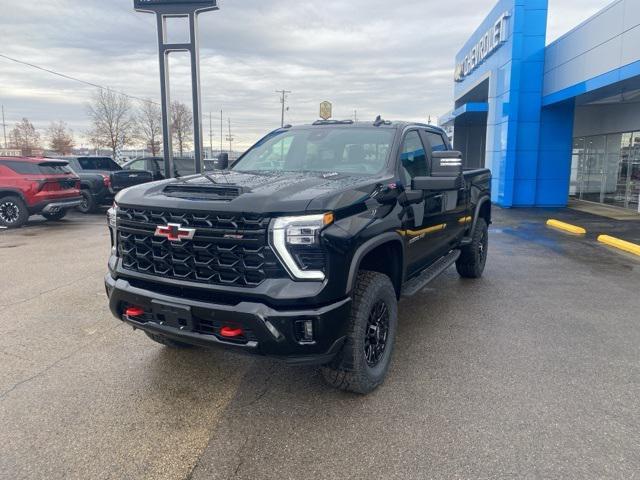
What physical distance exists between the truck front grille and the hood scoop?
154 millimetres

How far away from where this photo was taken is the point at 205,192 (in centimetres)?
319

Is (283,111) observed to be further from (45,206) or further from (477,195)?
(477,195)

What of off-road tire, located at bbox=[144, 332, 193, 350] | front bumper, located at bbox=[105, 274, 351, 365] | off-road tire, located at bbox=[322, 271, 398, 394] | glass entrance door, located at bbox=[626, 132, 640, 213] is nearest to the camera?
front bumper, located at bbox=[105, 274, 351, 365]

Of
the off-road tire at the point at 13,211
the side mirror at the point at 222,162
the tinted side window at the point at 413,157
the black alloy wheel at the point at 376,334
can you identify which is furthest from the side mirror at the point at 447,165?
the off-road tire at the point at 13,211

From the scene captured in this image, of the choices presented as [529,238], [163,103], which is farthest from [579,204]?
[163,103]

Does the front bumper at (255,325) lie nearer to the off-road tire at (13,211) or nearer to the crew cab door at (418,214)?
the crew cab door at (418,214)

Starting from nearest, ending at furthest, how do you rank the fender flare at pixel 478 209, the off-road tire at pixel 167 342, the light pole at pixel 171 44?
1. the off-road tire at pixel 167 342
2. the fender flare at pixel 478 209
3. the light pole at pixel 171 44

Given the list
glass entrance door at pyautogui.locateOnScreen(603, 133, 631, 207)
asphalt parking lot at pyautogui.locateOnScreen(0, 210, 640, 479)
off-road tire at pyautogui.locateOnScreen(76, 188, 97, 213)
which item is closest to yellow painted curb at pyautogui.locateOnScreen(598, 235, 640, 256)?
asphalt parking lot at pyautogui.locateOnScreen(0, 210, 640, 479)

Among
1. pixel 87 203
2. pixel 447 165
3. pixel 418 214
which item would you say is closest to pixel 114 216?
pixel 418 214

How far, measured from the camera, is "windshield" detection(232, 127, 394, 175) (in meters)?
4.13

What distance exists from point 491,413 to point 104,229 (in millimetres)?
10465

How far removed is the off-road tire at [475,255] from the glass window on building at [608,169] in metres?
11.2

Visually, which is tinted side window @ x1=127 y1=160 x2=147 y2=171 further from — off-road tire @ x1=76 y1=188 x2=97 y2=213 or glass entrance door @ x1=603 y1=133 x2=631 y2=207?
glass entrance door @ x1=603 y1=133 x2=631 y2=207

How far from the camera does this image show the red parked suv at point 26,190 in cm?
1166
